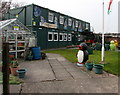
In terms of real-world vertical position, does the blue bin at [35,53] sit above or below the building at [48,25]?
below

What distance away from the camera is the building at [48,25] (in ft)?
52.9

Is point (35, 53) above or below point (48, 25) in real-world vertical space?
below

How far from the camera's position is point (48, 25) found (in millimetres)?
18234

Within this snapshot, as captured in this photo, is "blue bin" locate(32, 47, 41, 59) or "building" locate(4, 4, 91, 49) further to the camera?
"building" locate(4, 4, 91, 49)

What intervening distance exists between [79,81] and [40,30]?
13.0m

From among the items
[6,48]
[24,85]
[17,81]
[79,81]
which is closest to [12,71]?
[17,81]

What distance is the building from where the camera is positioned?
16.1 meters

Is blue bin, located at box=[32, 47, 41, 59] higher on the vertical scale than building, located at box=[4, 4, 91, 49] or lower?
lower

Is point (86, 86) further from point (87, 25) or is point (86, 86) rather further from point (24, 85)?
point (87, 25)

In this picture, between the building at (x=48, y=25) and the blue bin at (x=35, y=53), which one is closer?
the blue bin at (x=35, y=53)

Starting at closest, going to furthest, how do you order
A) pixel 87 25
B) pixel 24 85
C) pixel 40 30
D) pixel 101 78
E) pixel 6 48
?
pixel 6 48
pixel 24 85
pixel 101 78
pixel 40 30
pixel 87 25

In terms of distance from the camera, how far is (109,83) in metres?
4.75

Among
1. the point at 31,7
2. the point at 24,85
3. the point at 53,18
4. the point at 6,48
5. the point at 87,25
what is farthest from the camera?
the point at 87,25

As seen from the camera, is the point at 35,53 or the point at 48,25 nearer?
the point at 35,53
